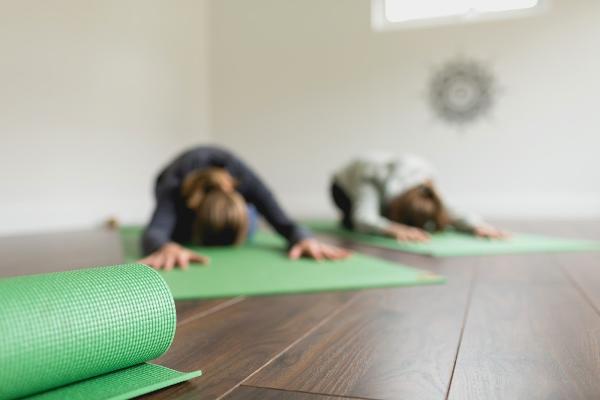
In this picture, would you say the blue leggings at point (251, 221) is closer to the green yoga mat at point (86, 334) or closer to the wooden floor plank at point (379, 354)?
the wooden floor plank at point (379, 354)

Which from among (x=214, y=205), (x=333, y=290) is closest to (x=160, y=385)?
(x=333, y=290)

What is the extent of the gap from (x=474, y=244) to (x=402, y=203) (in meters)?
0.48

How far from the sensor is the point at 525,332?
109 cm

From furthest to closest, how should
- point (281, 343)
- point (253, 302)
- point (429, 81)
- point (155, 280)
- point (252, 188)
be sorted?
point (429, 81)
point (252, 188)
point (253, 302)
point (281, 343)
point (155, 280)

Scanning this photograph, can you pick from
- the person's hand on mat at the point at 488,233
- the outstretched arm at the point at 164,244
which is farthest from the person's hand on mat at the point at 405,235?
the outstretched arm at the point at 164,244

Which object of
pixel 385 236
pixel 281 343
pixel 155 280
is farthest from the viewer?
pixel 385 236

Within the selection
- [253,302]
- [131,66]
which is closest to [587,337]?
[253,302]

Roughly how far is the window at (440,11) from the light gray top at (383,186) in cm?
220

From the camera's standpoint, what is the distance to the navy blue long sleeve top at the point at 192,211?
7.21 feet

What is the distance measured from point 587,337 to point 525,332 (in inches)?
4.2

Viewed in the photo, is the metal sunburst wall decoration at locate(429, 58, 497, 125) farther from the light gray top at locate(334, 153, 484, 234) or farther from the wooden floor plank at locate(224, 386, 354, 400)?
the wooden floor plank at locate(224, 386, 354, 400)

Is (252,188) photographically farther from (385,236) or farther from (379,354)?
(379,354)

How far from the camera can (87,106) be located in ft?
11.9

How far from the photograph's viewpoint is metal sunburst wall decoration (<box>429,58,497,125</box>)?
4676mm
